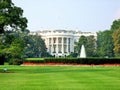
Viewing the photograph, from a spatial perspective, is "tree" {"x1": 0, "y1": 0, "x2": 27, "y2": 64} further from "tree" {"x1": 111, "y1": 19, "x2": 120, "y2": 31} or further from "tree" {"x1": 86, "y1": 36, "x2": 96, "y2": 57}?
"tree" {"x1": 86, "y1": 36, "x2": 96, "y2": 57}

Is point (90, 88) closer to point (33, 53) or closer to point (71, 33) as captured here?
point (33, 53)

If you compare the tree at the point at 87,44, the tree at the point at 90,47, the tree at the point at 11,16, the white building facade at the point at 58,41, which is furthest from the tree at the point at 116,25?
the tree at the point at 11,16

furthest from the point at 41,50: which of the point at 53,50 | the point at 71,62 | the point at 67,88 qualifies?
the point at 67,88

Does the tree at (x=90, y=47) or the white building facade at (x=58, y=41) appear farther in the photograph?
the white building facade at (x=58, y=41)

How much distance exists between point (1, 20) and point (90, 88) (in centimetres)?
1980

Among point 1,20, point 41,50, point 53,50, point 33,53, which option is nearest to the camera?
point 1,20

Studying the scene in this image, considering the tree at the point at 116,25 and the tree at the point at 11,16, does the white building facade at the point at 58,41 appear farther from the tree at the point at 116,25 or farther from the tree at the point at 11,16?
the tree at the point at 11,16

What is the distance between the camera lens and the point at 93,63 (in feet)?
203

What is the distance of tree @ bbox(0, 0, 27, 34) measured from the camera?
4128cm

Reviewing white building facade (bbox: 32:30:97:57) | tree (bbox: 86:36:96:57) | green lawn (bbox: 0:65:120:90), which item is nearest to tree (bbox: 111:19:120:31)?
tree (bbox: 86:36:96:57)

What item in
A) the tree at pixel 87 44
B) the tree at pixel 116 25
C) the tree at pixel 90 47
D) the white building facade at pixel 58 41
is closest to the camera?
the tree at pixel 116 25

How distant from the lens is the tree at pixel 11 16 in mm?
41281

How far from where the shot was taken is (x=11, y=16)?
42.5m

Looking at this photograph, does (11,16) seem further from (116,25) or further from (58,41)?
(58,41)
